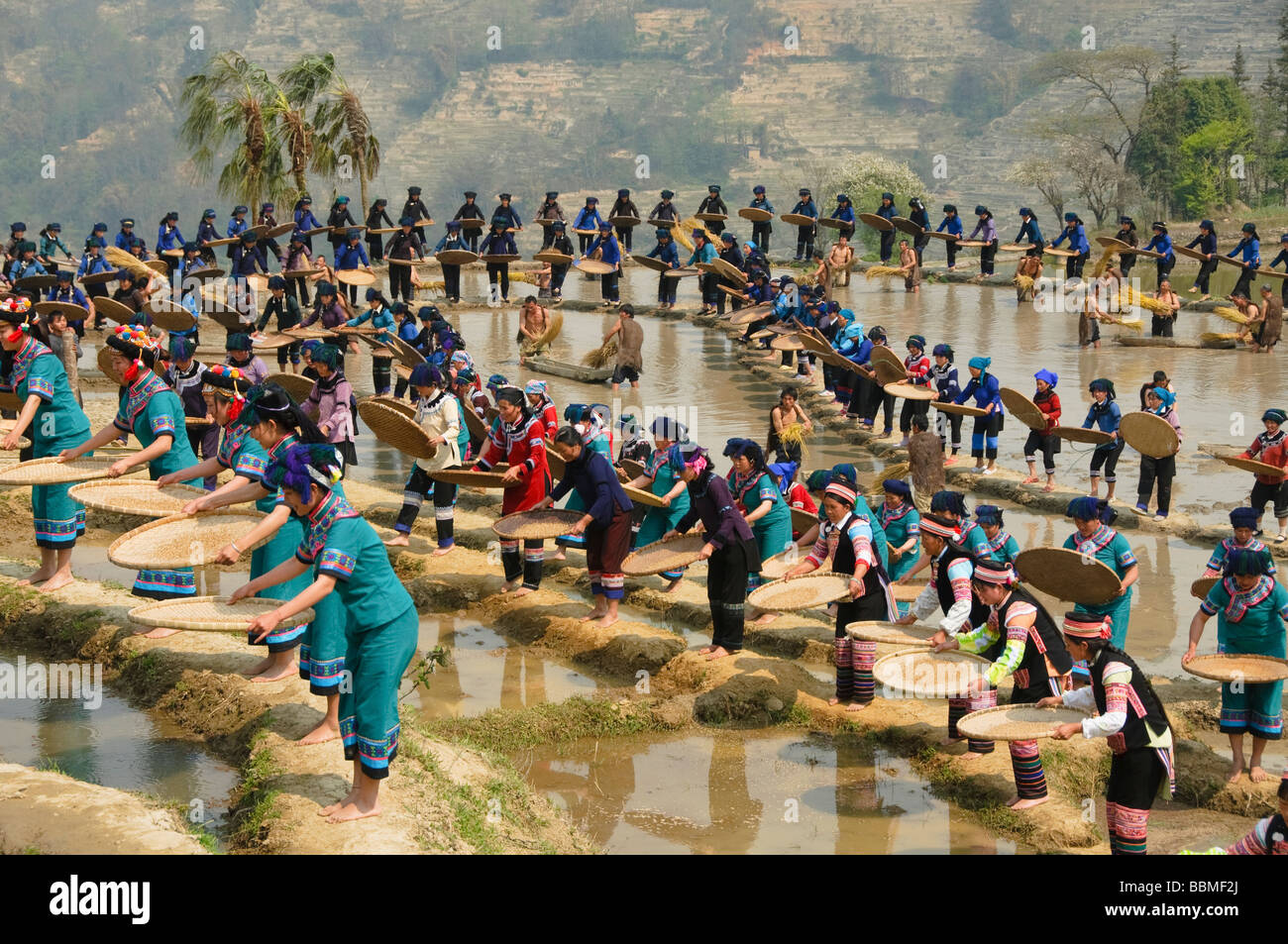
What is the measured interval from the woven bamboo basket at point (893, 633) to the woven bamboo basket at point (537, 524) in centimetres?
252

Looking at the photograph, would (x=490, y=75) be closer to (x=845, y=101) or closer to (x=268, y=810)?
(x=845, y=101)

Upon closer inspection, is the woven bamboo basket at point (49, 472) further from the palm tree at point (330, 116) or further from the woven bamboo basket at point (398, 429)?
the palm tree at point (330, 116)

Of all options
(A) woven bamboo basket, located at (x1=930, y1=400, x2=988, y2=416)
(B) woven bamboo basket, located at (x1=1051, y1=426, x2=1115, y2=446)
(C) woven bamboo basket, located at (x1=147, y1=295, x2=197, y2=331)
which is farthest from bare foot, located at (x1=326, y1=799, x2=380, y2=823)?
(C) woven bamboo basket, located at (x1=147, y1=295, x2=197, y2=331)

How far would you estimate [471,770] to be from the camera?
7340 mm

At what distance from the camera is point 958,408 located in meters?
14.5

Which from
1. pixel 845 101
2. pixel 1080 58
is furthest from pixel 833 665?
pixel 845 101

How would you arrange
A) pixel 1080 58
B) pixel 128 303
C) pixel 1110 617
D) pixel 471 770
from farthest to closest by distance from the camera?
pixel 1080 58
pixel 128 303
pixel 1110 617
pixel 471 770

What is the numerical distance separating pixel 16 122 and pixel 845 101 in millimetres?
61875

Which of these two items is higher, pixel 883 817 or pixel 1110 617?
pixel 1110 617

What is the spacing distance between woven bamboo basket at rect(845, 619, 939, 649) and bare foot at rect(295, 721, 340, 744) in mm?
2782

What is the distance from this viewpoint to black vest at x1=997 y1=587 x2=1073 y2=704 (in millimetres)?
7281

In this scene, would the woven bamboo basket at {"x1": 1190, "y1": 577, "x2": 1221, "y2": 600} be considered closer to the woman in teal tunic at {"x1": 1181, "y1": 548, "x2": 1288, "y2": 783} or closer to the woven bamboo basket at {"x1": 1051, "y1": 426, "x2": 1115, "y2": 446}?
the woman in teal tunic at {"x1": 1181, "y1": 548, "x2": 1288, "y2": 783}

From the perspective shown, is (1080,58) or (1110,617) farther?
(1080,58)

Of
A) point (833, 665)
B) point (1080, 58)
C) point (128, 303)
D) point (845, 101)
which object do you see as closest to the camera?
point (833, 665)
